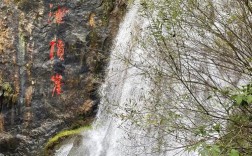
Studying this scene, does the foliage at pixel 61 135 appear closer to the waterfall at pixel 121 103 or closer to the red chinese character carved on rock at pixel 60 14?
the waterfall at pixel 121 103

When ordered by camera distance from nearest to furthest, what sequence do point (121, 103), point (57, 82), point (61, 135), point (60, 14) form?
1. point (121, 103)
2. point (61, 135)
3. point (57, 82)
4. point (60, 14)

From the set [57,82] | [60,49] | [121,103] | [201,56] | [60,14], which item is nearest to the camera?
[201,56]

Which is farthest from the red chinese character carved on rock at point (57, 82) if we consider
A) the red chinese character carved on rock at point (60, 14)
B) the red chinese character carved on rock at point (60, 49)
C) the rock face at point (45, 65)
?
the red chinese character carved on rock at point (60, 14)

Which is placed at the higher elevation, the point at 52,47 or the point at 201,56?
the point at 201,56

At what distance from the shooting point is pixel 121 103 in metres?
6.83

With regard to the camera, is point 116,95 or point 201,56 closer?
point 201,56

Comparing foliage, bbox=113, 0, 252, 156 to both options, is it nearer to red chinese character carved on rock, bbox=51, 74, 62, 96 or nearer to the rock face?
the rock face

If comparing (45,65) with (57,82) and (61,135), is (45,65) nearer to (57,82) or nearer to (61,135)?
(57,82)

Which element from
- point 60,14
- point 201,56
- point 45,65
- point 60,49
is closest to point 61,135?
point 45,65

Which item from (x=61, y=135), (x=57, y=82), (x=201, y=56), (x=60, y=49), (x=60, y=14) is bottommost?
(x=61, y=135)

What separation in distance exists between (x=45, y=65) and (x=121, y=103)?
5.72 ft

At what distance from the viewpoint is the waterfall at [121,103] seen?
6223 millimetres

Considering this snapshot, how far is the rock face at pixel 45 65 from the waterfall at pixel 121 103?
0.68 feet

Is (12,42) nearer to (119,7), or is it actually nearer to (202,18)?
(119,7)
